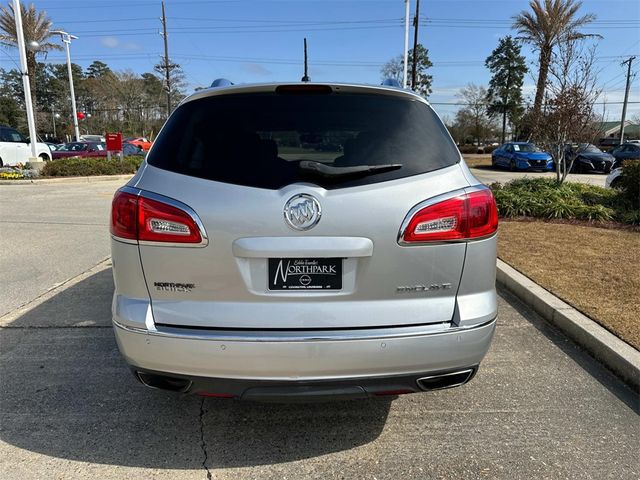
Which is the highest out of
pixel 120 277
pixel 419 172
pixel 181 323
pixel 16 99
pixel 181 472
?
pixel 16 99

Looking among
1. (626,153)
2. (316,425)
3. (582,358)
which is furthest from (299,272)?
(626,153)

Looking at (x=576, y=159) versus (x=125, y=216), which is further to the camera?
(x=576, y=159)

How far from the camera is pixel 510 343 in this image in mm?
3842

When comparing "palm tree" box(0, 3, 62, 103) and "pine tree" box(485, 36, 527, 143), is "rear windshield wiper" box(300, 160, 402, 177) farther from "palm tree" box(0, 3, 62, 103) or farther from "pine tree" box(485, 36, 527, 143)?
"pine tree" box(485, 36, 527, 143)

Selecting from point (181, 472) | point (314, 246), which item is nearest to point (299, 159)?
point (314, 246)

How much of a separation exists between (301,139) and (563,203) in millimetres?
7993

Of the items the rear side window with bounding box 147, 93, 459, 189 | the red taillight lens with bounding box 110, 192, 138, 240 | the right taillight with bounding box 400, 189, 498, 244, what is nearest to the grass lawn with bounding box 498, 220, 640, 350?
the right taillight with bounding box 400, 189, 498, 244

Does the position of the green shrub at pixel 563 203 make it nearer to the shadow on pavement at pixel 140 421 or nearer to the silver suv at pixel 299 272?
the shadow on pavement at pixel 140 421

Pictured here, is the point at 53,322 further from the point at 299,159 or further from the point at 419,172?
the point at 419,172

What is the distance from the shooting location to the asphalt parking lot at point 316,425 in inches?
95.2

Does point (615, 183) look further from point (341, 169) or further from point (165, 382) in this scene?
point (165, 382)

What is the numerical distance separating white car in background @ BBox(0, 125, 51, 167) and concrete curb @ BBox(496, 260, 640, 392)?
19660mm

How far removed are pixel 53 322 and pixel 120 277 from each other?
240 centimetres

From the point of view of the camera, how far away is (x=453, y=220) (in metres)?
2.24
